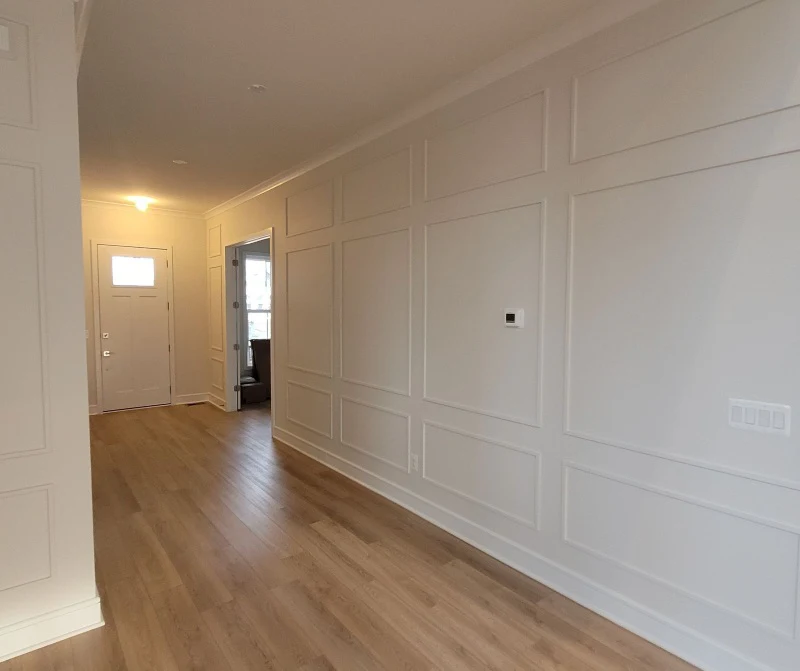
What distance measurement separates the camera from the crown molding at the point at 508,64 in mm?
2250

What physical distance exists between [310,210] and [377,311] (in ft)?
4.65

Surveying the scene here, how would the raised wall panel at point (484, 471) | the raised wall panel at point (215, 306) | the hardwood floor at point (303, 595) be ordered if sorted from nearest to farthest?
the hardwood floor at point (303, 595), the raised wall panel at point (484, 471), the raised wall panel at point (215, 306)

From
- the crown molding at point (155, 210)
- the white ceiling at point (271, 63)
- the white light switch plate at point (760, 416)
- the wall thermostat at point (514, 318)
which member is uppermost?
the white ceiling at point (271, 63)

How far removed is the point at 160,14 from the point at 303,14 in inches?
26.5

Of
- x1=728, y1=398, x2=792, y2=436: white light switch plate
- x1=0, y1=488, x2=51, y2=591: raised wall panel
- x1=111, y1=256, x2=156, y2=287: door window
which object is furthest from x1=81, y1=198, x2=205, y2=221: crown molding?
x1=728, y1=398, x2=792, y2=436: white light switch plate

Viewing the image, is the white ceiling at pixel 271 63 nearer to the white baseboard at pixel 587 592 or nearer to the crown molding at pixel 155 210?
the crown molding at pixel 155 210

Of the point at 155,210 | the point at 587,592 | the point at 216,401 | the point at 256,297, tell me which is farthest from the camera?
the point at 256,297

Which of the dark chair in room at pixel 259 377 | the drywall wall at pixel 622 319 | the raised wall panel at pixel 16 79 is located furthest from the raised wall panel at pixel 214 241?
the raised wall panel at pixel 16 79

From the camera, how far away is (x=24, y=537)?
6.99ft

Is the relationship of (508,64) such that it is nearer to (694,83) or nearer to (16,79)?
(694,83)

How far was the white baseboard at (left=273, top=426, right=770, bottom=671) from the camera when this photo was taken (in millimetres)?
2035

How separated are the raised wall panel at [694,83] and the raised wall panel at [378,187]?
1.40 m

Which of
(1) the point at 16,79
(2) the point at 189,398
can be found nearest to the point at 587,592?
(1) the point at 16,79

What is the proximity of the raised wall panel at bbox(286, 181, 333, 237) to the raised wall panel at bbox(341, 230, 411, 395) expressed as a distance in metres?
0.44
